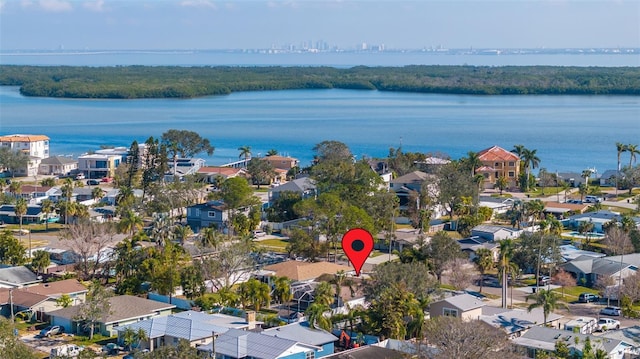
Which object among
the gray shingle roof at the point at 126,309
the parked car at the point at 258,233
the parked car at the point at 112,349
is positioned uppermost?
the gray shingle roof at the point at 126,309

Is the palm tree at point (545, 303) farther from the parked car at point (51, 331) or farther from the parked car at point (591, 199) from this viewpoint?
the parked car at point (591, 199)

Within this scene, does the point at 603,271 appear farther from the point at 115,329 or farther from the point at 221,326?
the point at 115,329

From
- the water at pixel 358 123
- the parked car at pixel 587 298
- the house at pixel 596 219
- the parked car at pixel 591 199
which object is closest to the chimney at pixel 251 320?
the parked car at pixel 587 298

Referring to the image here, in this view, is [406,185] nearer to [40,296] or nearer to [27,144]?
[40,296]

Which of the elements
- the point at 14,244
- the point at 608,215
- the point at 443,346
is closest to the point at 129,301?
the point at 14,244

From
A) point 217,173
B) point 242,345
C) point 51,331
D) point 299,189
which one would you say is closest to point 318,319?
point 242,345
